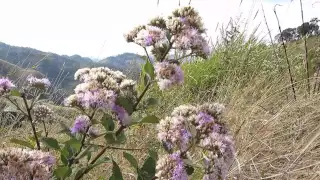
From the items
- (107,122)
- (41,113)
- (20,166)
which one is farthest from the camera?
(41,113)

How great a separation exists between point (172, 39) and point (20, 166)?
28.7 inches

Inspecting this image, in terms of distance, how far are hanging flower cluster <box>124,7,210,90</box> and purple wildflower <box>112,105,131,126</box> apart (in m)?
0.14

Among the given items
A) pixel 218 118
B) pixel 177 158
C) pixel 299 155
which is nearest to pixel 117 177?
pixel 177 158

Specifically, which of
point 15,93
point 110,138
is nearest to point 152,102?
point 110,138

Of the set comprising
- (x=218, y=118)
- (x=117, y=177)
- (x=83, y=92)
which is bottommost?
(x=117, y=177)

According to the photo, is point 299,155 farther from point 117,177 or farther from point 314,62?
point 314,62

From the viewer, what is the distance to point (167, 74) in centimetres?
147

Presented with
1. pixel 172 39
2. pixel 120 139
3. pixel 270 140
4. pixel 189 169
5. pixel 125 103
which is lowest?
pixel 270 140

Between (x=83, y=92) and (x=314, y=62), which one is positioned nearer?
(x=83, y=92)

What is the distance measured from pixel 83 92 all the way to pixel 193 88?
432 cm

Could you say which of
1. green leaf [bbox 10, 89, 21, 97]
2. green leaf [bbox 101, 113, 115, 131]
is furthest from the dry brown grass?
green leaf [bbox 10, 89, 21, 97]

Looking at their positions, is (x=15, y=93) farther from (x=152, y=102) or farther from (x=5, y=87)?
(x=152, y=102)

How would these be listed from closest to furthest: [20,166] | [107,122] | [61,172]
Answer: [20,166], [61,172], [107,122]

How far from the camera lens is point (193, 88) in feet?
18.6
